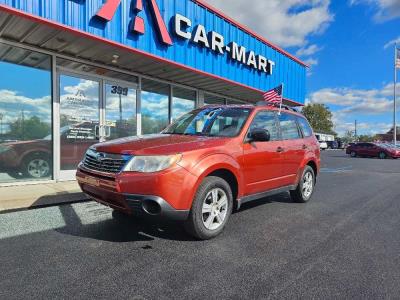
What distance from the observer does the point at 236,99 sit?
52.3ft

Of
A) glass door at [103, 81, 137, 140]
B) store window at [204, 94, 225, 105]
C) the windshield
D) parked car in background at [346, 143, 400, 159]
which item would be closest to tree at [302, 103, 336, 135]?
parked car in background at [346, 143, 400, 159]

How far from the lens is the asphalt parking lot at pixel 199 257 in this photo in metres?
3.08

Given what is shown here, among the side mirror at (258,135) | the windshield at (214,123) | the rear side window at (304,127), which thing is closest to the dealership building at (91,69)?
the windshield at (214,123)

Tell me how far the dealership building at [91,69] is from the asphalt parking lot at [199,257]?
3028mm

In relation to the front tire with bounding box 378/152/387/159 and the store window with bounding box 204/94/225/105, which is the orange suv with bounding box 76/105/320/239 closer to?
the store window with bounding box 204/94/225/105

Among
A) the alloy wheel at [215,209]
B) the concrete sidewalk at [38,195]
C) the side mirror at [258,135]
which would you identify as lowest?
the concrete sidewalk at [38,195]

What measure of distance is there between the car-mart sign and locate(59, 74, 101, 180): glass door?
Answer: 2142 mm

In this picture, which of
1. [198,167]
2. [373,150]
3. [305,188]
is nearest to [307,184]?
[305,188]

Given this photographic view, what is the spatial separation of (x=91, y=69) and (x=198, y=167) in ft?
21.6

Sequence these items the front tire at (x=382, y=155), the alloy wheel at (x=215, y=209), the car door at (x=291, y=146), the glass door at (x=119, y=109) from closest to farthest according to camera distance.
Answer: the alloy wheel at (x=215, y=209)
the car door at (x=291, y=146)
the glass door at (x=119, y=109)
the front tire at (x=382, y=155)

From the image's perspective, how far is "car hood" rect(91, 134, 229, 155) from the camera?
401cm

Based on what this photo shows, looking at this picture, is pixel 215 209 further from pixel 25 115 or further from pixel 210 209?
pixel 25 115

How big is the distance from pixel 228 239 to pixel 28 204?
369 centimetres

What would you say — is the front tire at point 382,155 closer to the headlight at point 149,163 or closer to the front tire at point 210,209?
the front tire at point 210,209
